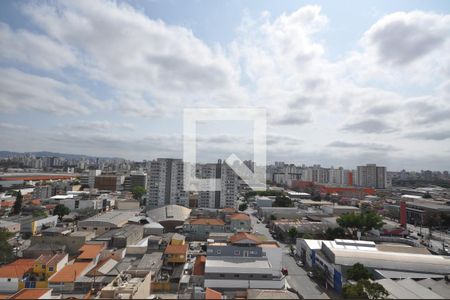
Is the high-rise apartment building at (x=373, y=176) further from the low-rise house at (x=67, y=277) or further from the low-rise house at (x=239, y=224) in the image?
the low-rise house at (x=67, y=277)

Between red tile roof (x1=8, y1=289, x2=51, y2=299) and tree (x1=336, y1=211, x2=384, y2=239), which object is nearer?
red tile roof (x1=8, y1=289, x2=51, y2=299)

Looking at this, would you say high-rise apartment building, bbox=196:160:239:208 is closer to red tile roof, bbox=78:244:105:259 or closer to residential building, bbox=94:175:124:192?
red tile roof, bbox=78:244:105:259

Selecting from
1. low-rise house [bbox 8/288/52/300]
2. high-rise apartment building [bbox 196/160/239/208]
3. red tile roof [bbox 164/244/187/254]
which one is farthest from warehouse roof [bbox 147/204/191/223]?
low-rise house [bbox 8/288/52/300]

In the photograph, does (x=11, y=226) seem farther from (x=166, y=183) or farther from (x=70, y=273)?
(x=166, y=183)

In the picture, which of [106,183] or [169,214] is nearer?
[169,214]

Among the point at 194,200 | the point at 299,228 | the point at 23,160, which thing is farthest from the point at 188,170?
the point at 23,160

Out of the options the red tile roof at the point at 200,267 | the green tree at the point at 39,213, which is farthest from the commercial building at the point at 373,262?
the green tree at the point at 39,213

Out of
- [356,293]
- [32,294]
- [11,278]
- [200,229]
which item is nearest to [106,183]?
[200,229]
